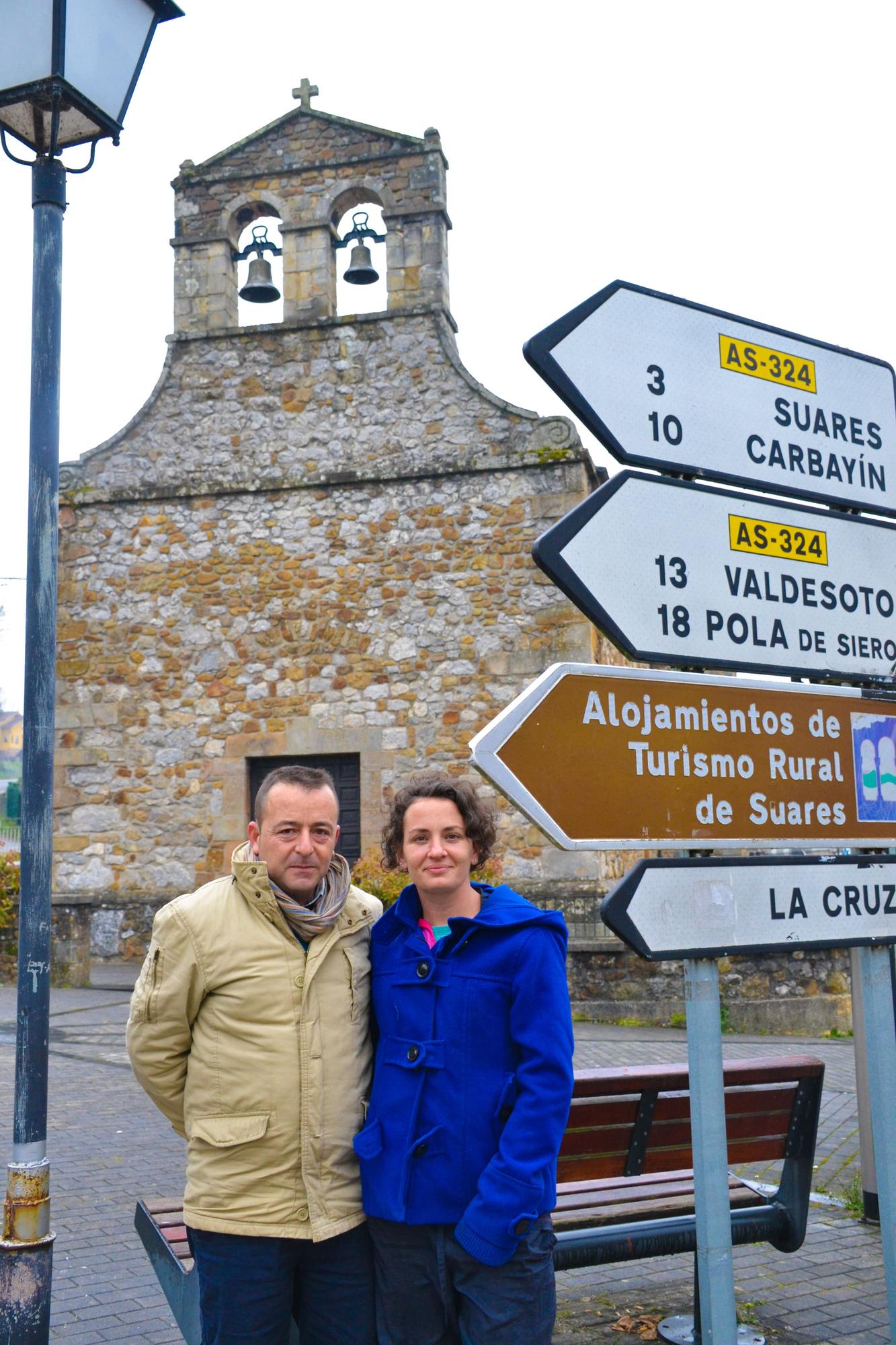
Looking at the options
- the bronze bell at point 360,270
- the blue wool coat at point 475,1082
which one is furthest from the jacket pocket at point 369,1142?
the bronze bell at point 360,270

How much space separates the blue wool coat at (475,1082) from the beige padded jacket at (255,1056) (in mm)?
71

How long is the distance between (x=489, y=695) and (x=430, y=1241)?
9.76 metres

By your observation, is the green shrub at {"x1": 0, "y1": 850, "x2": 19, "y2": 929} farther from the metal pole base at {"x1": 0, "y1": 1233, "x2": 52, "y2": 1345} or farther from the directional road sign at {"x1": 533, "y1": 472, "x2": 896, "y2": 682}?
the directional road sign at {"x1": 533, "y1": 472, "x2": 896, "y2": 682}

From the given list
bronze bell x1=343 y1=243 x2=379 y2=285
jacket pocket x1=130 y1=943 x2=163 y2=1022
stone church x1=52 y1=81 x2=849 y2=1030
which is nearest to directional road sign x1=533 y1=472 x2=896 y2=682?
jacket pocket x1=130 y1=943 x2=163 y2=1022

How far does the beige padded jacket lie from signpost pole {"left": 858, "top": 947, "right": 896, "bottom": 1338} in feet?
4.28

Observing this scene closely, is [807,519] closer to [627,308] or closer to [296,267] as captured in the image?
[627,308]

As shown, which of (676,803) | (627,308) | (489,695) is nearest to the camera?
(676,803)

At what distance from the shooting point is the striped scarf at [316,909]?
2.46 m

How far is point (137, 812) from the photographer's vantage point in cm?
1269

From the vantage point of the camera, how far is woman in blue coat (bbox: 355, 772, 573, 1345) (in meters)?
2.24

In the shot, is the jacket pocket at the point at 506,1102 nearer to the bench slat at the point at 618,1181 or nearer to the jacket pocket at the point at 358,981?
the jacket pocket at the point at 358,981

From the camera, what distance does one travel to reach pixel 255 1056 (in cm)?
238

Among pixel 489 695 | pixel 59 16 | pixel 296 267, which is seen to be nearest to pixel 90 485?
pixel 296 267

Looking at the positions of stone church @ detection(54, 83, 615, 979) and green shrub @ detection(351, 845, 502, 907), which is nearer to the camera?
green shrub @ detection(351, 845, 502, 907)
